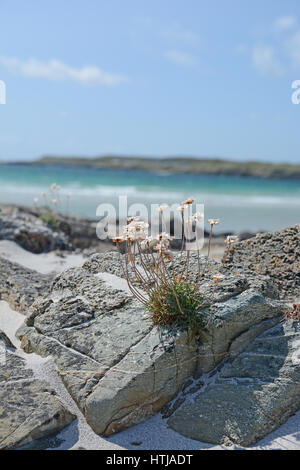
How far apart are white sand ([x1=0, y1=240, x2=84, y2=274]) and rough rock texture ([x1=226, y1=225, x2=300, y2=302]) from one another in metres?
4.24

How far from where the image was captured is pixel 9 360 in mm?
4742

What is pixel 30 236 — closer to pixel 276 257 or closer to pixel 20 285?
pixel 20 285

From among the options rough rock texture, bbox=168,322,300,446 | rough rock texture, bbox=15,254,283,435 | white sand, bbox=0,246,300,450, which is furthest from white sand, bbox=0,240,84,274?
rough rock texture, bbox=168,322,300,446

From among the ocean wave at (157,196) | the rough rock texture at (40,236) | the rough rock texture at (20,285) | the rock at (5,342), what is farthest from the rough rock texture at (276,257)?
the ocean wave at (157,196)

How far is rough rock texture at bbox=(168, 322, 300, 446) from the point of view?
4.04 meters

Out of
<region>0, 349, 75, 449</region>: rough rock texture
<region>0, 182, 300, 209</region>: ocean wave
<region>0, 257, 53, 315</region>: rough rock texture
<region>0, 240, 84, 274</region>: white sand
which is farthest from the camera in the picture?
<region>0, 182, 300, 209</region>: ocean wave

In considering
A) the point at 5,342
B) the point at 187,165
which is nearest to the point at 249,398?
the point at 5,342

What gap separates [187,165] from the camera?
9506 cm

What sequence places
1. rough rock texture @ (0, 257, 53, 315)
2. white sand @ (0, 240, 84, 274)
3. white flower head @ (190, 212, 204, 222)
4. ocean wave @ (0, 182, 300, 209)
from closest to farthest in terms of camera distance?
white flower head @ (190, 212, 204, 222)
rough rock texture @ (0, 257, 53, 315)
white sand @ (0, 240, 84, 274)
ocean wave @ (0, 182, 300, 209)

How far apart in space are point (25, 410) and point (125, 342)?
1.03 m

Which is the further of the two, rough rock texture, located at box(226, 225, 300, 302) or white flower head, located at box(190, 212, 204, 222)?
rough rock texture, located at box(226, 225, 300, 302)

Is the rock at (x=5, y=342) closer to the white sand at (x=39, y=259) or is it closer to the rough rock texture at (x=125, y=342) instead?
the rough rock texture at (x=125, y=342)

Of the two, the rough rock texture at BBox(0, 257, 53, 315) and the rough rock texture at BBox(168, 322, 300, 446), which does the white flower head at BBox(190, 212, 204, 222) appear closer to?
the rough rock texture at BBox(168, 322, 300, 446)

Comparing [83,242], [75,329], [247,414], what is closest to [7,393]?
[75,329]
